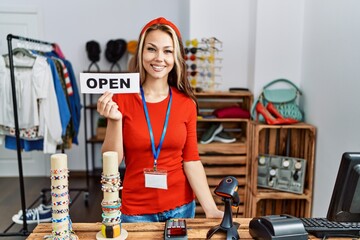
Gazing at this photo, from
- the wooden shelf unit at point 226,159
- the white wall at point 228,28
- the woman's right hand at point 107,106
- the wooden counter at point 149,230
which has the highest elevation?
the white wall at point 228,28

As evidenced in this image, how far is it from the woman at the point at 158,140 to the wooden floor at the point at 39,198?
60.5 inches

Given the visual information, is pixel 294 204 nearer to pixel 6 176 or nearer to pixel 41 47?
pixel 41 47

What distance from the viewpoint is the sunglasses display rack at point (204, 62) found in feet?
8.95

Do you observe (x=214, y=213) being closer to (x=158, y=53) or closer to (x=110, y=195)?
(x=110, y=195)

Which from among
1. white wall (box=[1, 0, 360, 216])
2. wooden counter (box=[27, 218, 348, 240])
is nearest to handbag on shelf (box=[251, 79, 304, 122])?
white wall (box=[1, 0, 360, 216])

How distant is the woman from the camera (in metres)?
1.20

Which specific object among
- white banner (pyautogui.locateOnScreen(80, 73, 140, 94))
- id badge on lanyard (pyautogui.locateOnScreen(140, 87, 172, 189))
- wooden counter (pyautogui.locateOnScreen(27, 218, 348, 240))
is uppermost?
white banner (pyautogui.locateOnScreen(80, 73, 140, 94))

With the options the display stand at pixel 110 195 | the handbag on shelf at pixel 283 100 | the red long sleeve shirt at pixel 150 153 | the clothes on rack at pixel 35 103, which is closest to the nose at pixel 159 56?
the red long sleeve shirt at pixel 150 153

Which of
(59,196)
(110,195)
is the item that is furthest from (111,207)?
(59,196)

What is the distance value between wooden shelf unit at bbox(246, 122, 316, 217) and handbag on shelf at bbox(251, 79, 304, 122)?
12cm

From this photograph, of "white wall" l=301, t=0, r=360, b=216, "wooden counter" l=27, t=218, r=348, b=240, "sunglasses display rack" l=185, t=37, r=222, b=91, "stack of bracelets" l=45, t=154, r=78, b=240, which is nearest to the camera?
"stack of bracelets" l=45, t=154, r=78, b=240

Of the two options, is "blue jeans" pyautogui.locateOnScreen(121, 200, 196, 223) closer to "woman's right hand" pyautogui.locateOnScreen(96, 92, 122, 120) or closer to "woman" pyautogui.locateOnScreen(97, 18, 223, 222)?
"woman" pyautogui.locateOnScreen(97, 18, 223, 222)

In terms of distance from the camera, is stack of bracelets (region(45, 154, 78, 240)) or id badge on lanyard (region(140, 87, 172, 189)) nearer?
stack of bracelets (region(45, 154, 78, 240))

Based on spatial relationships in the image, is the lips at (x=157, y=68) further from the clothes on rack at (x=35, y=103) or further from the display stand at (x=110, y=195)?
the clothes on rack at (x=35, y=103)
